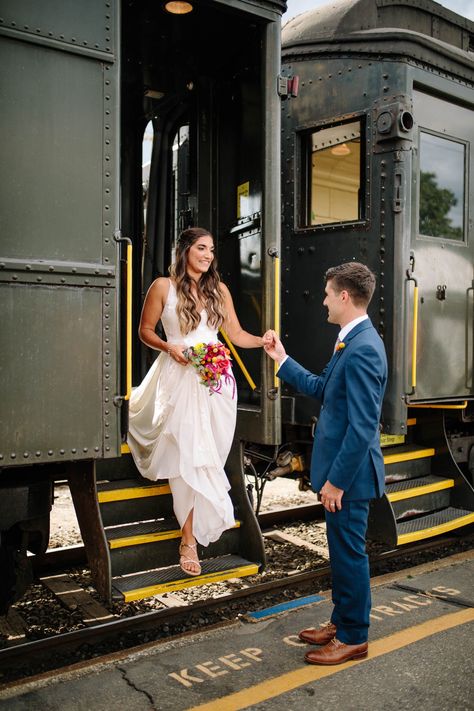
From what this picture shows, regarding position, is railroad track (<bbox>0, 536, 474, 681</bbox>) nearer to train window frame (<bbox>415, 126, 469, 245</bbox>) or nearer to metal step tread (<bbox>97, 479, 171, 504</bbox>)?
metal step tread (<bbox>97, 479, 171, 504</bbox>)

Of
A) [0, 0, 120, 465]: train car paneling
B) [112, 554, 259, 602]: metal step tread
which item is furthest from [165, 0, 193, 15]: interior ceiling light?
[112, 554, 259, 602]: metal step tread

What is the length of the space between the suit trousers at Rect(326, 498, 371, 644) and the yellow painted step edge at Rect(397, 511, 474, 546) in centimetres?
152

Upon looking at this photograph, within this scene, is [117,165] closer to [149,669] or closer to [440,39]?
[149,669]

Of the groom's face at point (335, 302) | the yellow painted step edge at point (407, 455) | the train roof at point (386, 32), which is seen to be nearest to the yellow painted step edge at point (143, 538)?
the groom's face at point (335, 302)

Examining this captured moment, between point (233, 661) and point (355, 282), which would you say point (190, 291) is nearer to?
point (355, 282)

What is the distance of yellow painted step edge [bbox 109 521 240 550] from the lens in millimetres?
3746

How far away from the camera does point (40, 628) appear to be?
13.5 feet

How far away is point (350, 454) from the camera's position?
313 centimetres

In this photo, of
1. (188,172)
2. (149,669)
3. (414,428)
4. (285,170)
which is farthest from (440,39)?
(149,669)

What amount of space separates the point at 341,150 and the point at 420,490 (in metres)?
2.63

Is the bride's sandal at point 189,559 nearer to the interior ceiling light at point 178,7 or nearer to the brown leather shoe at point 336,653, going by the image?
the brown leather shoe at point 336,653

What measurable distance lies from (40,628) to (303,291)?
302 cm

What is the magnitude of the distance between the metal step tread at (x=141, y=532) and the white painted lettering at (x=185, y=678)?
0.75m

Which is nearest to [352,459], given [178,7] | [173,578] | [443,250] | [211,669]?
[211,669]
